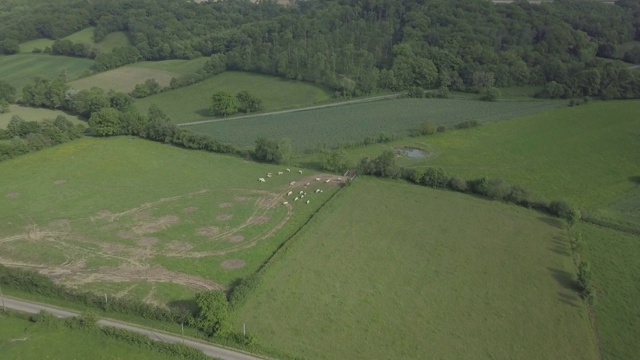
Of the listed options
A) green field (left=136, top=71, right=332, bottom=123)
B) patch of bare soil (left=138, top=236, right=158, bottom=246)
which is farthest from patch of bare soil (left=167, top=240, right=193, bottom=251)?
green field (left=136, top=71, right=332, bottom=123)

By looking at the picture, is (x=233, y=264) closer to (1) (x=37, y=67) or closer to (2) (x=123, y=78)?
(2) (x=123, y=78)

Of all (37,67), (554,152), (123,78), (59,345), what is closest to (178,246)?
(59,345)

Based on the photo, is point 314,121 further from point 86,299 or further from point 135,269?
point 86,299

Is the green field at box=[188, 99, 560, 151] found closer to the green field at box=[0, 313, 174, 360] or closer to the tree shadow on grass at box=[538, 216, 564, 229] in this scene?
the tree shadow on grass at box=[538, 216, 564, 229]

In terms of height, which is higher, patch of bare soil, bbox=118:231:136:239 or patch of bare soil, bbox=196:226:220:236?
patch of bare soil, bbox=118:231:136:239

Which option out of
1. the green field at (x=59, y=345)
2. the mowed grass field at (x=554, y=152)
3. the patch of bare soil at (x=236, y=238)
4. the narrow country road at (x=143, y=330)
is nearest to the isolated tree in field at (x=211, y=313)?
the narrow country road at (x=143, y=330)

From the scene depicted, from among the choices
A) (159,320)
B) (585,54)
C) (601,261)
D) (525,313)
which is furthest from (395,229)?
(585,54)
